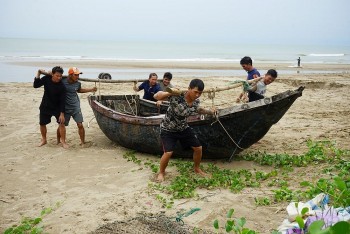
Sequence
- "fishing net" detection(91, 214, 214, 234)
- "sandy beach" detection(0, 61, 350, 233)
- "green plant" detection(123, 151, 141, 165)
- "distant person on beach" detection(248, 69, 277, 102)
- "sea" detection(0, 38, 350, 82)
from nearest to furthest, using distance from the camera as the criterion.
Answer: "fishing net" detection(91, 214, 214, 234)
"sandy beach" detection(0, 61, 350, 233)
"green plant" detection(123, 151, 141, 165)
"distant person on beach" detection(248, 69, 277, 102)
"sea" detection(0, 38, 350, 82)

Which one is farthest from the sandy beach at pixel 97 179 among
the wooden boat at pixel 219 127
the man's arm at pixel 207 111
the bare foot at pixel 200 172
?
the man's arm at pixel 207 111

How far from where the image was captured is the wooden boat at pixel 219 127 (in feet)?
17.6

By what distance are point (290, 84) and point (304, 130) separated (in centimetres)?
919

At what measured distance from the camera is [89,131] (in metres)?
8.88

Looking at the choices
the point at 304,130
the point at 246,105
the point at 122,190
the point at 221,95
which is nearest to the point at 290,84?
the point at 221,95

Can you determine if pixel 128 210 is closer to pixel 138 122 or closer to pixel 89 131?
pixel 138 122

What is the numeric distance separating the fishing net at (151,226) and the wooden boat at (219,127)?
2.07m

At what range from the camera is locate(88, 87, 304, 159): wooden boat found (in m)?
5.36

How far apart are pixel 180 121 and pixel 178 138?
0.30 m

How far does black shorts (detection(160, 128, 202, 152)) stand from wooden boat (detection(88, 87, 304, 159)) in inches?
15.5

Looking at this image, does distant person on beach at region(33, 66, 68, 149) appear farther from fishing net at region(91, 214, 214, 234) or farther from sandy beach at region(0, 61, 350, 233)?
fishing net at region(91, 214, 214, 234)

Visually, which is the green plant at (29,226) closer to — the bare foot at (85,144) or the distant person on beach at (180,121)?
the distant person on beach at (180,121)

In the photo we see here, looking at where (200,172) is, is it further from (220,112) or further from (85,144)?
(85,144)

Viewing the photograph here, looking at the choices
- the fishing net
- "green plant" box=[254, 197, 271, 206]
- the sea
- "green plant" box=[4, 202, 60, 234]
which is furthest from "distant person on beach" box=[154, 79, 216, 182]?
the sea
